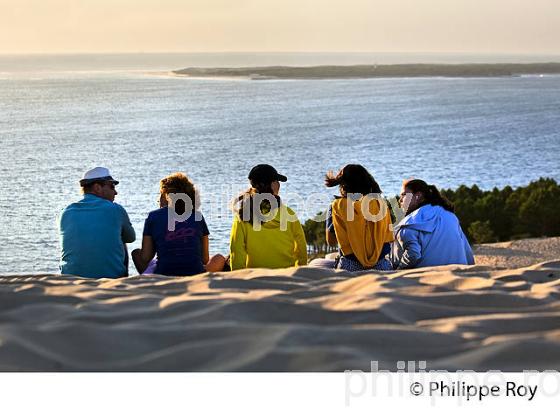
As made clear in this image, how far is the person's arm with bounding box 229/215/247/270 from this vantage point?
525 cm

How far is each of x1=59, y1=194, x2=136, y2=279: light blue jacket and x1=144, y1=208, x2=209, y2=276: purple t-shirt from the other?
235 millimetres

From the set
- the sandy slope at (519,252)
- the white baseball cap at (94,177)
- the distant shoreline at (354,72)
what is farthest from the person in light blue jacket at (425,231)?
the distant shoreline at (354,72)

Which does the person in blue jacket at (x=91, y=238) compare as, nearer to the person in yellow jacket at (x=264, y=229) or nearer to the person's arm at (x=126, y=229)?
the person's arm at (x=126, y=229)

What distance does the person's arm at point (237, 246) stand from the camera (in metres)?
5.25

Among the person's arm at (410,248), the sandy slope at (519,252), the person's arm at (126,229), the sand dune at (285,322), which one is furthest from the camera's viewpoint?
the sandy slope at (519,252)

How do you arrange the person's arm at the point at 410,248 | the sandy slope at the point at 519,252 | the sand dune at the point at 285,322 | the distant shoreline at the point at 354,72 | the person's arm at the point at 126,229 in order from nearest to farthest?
the sand dune at the point at 285,322 → the person's arm at the point at 410,248 → the person's arm at the point at 126,229 → the sandy slope at the point at 519,252 → the distant shoreline at the point at 354,72

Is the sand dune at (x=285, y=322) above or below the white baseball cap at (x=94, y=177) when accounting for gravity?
below

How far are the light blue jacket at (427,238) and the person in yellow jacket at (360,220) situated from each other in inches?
4.5

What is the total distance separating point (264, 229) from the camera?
207 inches

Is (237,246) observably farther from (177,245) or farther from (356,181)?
(356,181)

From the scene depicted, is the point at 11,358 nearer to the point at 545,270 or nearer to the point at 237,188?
the point at 545,270

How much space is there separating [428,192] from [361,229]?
18.4 inches

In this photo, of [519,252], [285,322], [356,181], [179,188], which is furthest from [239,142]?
[285,322]

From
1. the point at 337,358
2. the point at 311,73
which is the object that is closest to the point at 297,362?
the point at 337,358
